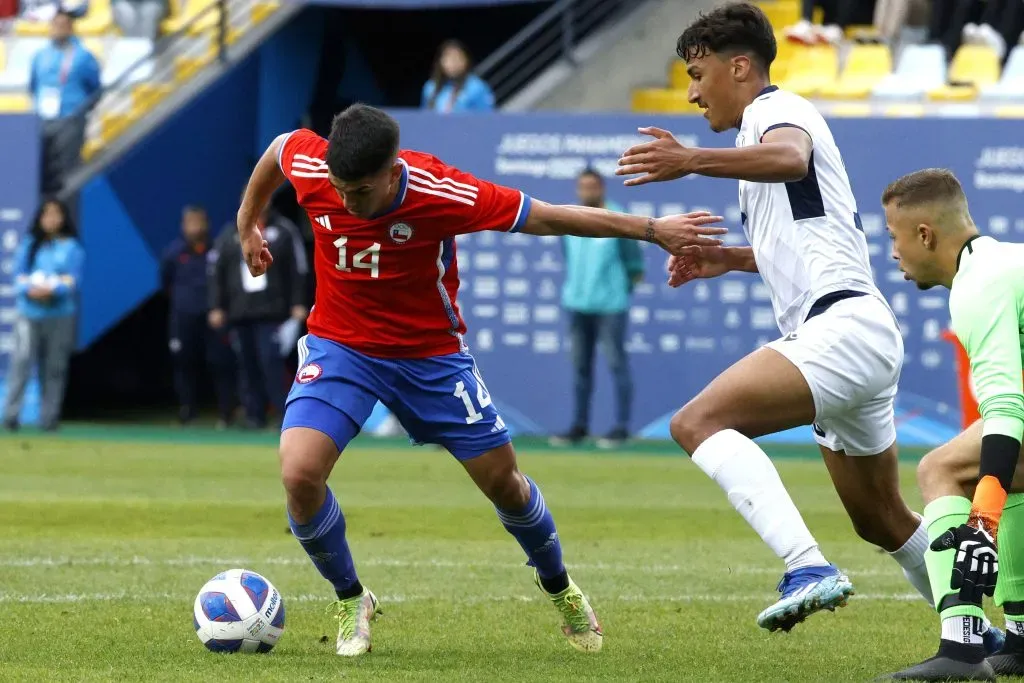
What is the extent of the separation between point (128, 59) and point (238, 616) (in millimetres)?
16942

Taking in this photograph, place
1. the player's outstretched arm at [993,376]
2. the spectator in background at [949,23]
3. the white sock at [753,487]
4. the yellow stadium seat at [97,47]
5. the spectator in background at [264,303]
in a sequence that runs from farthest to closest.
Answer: the yellow stadium seat at [97,47] < the spectator in background at [949,23] < the spectator in background at [264,303] < the white sock at [753,487] < the player's outstretched arm at [993,376]

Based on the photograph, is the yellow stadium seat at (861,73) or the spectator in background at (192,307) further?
the spectator in background at (192,307)

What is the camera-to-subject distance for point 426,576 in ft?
29.3

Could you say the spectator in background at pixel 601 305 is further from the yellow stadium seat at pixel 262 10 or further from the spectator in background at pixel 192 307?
the yellow stadium seat at pixel 262 10

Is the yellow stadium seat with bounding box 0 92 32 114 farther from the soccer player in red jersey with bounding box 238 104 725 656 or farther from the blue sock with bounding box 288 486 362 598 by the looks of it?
the blue sock with bounding box 288 486 362 598

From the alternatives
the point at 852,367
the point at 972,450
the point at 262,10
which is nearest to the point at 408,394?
the point at 852,367

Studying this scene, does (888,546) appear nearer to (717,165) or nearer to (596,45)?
(717,165)

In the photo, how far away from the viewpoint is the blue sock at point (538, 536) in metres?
6.89

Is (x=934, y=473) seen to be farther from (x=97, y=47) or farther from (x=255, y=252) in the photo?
(x=97, y=47)

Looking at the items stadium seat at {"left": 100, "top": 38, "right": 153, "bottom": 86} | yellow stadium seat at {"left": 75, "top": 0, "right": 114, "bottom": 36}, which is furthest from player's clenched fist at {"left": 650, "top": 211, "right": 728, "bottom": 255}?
yellow stadium seat at {"left": 75, "top": 0, "right": 114, "bottom": 36}

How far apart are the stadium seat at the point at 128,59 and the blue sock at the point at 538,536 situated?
642 inches

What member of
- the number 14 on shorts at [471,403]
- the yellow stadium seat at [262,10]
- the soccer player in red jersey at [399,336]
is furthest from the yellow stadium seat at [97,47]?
the number 14 on shorts at [471,403]

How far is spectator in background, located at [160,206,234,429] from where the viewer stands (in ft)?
→ 64.0

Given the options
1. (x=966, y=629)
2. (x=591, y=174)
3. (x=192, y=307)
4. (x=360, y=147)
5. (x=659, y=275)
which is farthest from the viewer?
(x=192, y=307)
